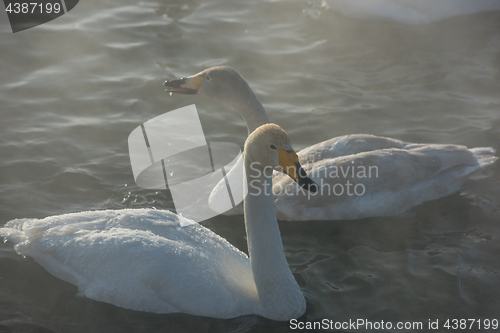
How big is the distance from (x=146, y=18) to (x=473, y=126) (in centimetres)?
737

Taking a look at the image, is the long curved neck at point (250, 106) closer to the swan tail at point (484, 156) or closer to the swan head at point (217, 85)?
the swan head at point (217, 85)

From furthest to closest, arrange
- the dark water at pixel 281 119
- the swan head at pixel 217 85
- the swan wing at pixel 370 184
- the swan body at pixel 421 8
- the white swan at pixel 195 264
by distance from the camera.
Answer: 1. the swan body at pixel 421 8
2. the swan head at pixel 217 85
3. the swan wing at pixel 370 184
4. the dark water at pixel 281 119
5. the white swan at pixel 195 264

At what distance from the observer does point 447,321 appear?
5023mm

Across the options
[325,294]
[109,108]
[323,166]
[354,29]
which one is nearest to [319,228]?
[323,166]

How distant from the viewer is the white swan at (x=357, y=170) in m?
6.50

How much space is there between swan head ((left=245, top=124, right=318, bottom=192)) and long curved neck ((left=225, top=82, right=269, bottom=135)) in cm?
240

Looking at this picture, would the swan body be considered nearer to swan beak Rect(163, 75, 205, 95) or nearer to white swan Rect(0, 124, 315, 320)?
swan beak Rect(163, 75, 205, 95)

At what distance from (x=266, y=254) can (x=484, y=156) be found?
3.95m

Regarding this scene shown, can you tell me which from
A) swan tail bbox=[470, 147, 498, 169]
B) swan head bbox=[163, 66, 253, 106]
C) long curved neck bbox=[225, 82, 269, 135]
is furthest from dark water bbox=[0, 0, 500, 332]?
swan head bbox=[163, 66, 253, 106]

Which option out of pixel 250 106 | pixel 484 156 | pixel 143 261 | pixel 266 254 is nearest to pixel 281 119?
pixel 250 106

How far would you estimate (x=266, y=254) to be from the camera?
15.4ft

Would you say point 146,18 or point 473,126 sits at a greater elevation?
point 146,18

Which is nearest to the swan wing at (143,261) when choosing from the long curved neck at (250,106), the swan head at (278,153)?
the swan head at (278,153)

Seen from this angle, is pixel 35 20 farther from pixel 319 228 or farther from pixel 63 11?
pixel 319 228
